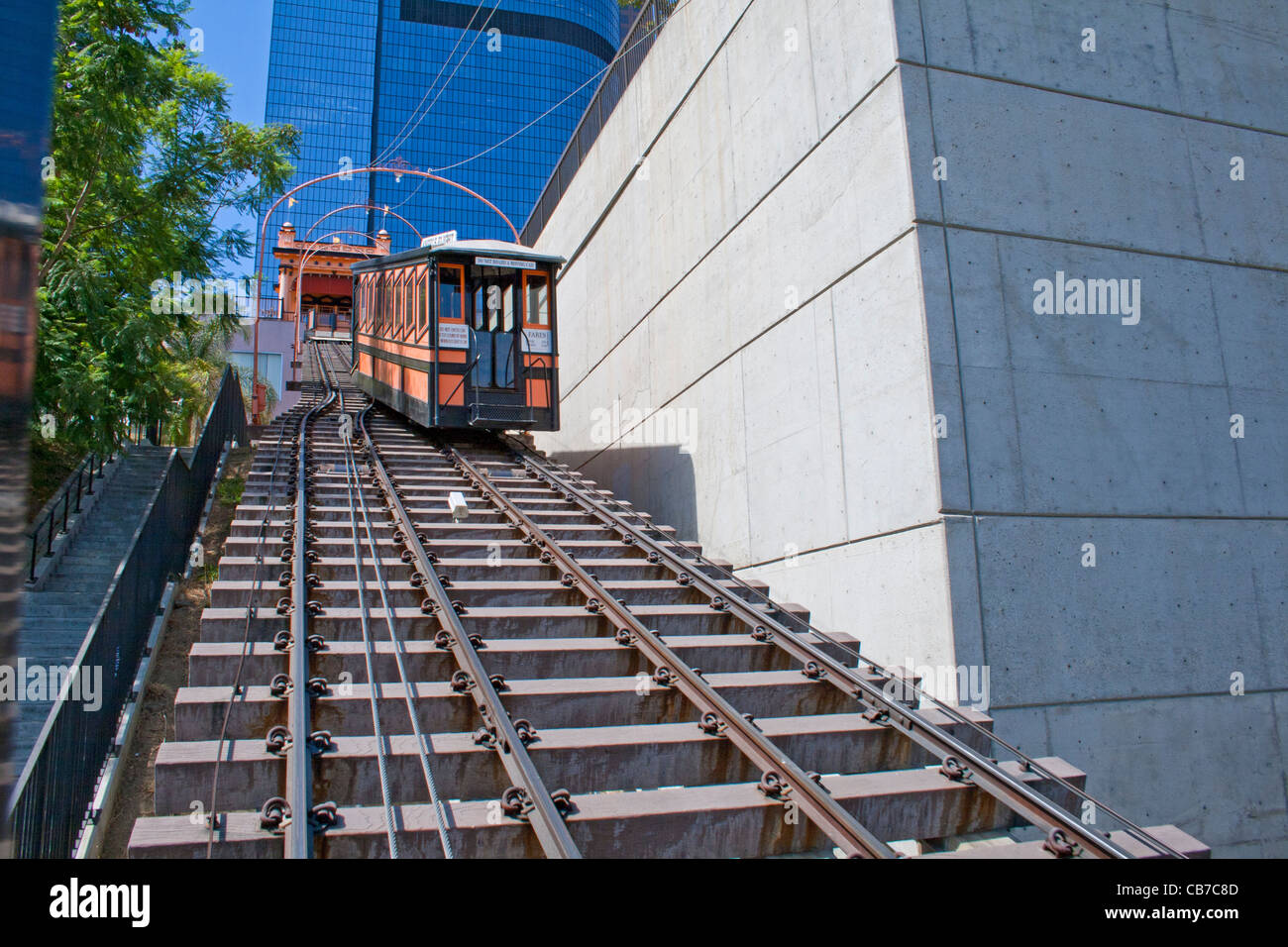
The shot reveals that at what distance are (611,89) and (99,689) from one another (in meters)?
12.8

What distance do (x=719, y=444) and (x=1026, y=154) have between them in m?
4.42

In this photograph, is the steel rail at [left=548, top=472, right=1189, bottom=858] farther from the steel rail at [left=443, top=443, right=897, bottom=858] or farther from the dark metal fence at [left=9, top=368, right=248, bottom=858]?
the dark metal fence at [left=9, top=368, right=248, bottom=858]

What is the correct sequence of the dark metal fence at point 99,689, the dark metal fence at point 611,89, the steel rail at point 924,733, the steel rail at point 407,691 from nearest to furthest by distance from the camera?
the steel rail at point 407,691
the steel rail at point 924,733
the dark metal fence at point 99,689
the dark metal fence at point 611,89

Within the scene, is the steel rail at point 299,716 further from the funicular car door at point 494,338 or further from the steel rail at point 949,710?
the funicular car door at point 494,338

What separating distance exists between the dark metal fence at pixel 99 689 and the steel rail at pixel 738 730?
10.3 feet

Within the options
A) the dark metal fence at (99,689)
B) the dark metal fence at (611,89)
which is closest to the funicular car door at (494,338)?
the dark metal fence at (611,89)

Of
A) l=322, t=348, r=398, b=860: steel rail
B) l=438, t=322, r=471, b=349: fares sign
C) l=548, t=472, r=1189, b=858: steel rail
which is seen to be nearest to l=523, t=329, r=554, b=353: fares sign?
l=438, t=322, r=471, b=349: fares sign

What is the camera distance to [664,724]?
556cm

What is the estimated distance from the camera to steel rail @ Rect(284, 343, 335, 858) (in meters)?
3.84

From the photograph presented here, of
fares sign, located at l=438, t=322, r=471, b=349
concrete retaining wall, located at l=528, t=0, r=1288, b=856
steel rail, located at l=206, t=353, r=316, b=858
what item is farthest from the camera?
fares sign, located at l=438, t=322, r=471, b=349

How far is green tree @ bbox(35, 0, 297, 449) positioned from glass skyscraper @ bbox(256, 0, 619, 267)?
94646 millimetres

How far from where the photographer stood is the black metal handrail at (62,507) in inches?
477
